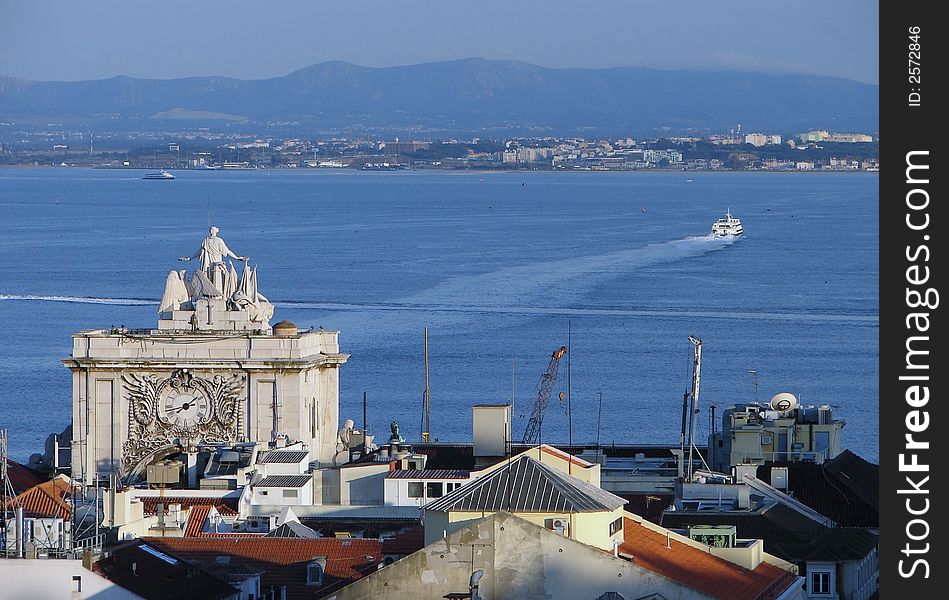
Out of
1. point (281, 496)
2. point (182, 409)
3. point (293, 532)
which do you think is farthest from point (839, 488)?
point (182, 409)

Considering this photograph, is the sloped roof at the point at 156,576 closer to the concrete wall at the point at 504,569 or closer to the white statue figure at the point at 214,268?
the concrete wall at the point at 504,569

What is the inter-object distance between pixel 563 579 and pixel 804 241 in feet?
434

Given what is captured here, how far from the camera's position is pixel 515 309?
95.9m

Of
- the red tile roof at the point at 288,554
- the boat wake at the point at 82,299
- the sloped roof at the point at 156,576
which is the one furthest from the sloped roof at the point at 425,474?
the boat wake at the point at 82,299

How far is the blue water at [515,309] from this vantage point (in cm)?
6900

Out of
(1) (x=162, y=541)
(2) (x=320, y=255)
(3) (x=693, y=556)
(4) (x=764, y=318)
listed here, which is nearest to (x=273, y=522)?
(1) (x=162, y=541)

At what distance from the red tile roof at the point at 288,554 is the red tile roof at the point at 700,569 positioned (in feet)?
8.26

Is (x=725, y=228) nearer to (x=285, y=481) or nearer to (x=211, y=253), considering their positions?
(x=211, y=253)

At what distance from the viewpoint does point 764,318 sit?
313 ft

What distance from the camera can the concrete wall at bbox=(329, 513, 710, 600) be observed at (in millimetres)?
20859

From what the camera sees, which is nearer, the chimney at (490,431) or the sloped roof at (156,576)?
the sloped roof at (156,576)

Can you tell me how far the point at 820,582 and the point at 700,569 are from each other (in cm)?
486
